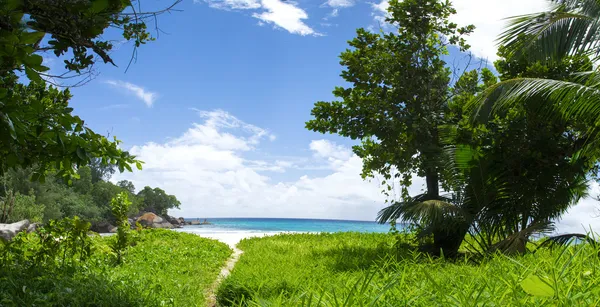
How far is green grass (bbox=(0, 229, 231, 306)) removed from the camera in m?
4.48

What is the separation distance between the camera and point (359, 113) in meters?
10.4

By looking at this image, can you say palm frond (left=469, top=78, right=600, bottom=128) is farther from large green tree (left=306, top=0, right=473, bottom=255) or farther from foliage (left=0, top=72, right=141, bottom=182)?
foliage (left=0, top=72, right=141, bottom=182)

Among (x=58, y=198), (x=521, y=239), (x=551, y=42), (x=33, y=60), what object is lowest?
(x=521, y=239)

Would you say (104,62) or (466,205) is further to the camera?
(466,205)

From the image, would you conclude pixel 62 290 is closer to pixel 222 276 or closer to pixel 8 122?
pixel 8 122

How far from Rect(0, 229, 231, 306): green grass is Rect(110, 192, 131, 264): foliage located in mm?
208

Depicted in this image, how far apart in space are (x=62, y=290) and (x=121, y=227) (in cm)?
311

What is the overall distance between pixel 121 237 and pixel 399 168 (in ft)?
20.4

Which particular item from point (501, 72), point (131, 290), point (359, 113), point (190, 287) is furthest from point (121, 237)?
point (501, 72)

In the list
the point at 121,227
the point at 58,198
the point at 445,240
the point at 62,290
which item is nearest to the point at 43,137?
the point at 62,290

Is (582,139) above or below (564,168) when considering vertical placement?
above

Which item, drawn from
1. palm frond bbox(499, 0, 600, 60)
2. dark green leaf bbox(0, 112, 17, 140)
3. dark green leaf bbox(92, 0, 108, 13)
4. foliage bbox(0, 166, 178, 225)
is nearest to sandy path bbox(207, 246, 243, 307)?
dark green leaf bbox(0, 112, 17, 140)

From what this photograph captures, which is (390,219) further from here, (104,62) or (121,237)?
(104,62)

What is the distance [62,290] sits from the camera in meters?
4.79
